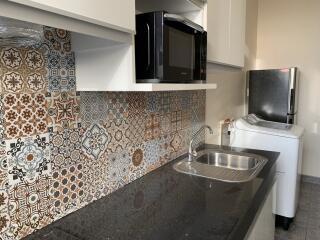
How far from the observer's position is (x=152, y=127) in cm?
155

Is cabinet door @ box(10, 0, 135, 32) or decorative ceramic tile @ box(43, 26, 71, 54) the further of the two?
decorative ceramic tile @ box(43, 26, 71, 54)

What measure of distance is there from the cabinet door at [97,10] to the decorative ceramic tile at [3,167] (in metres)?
0.46

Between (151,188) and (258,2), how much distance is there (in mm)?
3289

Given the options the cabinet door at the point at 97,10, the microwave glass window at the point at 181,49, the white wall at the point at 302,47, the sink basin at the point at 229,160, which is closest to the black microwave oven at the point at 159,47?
the microwave glass window at the point at 181,49

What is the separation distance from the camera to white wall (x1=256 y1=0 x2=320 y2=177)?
3.38m

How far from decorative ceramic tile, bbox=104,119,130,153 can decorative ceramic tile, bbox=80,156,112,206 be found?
67 millimetres

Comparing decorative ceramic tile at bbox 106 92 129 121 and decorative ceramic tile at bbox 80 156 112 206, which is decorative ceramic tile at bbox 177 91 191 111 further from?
decorative ceramic tile at bbox 80 156 112 206

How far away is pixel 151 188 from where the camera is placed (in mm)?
1354

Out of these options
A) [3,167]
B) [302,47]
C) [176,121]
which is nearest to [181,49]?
[176,121]

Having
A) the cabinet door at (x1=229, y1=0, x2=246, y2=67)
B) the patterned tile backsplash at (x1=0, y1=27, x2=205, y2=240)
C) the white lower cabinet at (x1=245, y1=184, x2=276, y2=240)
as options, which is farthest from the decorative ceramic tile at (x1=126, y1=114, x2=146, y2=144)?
the cabinet door at (x1=229, y1=0, x2=246, y2=67)

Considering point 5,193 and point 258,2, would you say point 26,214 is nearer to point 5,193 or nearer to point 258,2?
point 5,193

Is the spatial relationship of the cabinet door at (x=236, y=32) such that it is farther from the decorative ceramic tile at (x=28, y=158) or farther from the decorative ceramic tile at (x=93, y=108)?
the decorative ceramic tile at (x=28, y=158)

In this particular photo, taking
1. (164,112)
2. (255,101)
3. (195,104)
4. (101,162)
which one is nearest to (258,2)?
(255,101)

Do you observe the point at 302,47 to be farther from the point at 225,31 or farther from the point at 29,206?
the point at 29,206
